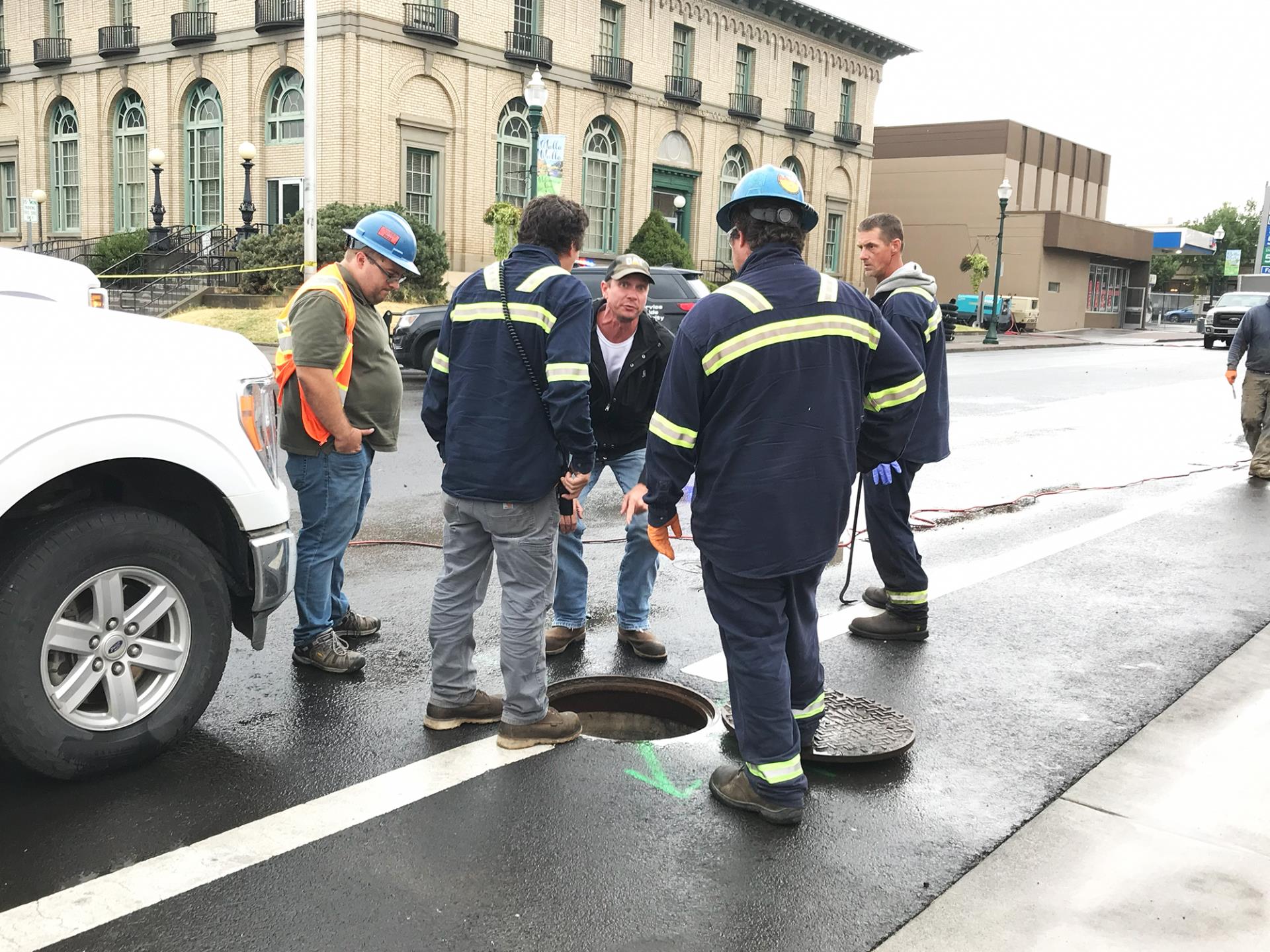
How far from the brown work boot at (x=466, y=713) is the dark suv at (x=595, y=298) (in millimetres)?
11362

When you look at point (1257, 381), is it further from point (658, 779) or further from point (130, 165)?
point (130, 165)

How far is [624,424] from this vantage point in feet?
17.7

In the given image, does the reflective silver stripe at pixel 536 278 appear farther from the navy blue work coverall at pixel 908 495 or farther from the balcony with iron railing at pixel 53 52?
the balcony with iron railing at pixel 53 52

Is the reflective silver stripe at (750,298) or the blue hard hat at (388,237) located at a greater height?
the blue hard hat at (388,237)

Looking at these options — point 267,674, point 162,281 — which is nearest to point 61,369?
point 267,674

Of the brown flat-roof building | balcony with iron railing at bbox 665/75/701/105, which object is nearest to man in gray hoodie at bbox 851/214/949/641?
balcony with iron railing at bbox 665/75/701/105

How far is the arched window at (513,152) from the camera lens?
34.3m

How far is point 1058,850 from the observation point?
3.58 meters

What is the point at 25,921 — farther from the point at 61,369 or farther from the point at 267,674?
the point at 267,674

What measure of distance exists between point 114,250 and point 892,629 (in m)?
31.3

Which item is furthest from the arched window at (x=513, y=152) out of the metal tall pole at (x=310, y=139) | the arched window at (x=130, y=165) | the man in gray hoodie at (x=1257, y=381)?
the man in gray hoodie at (x=1257, y=381)

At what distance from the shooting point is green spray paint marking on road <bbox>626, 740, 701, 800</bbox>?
3938 millimetres

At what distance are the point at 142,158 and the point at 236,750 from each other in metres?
36.5

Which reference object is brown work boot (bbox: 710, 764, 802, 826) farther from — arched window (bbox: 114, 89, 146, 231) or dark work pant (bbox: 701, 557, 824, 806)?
arched window (bbox: 114, 89, 146, 231)
